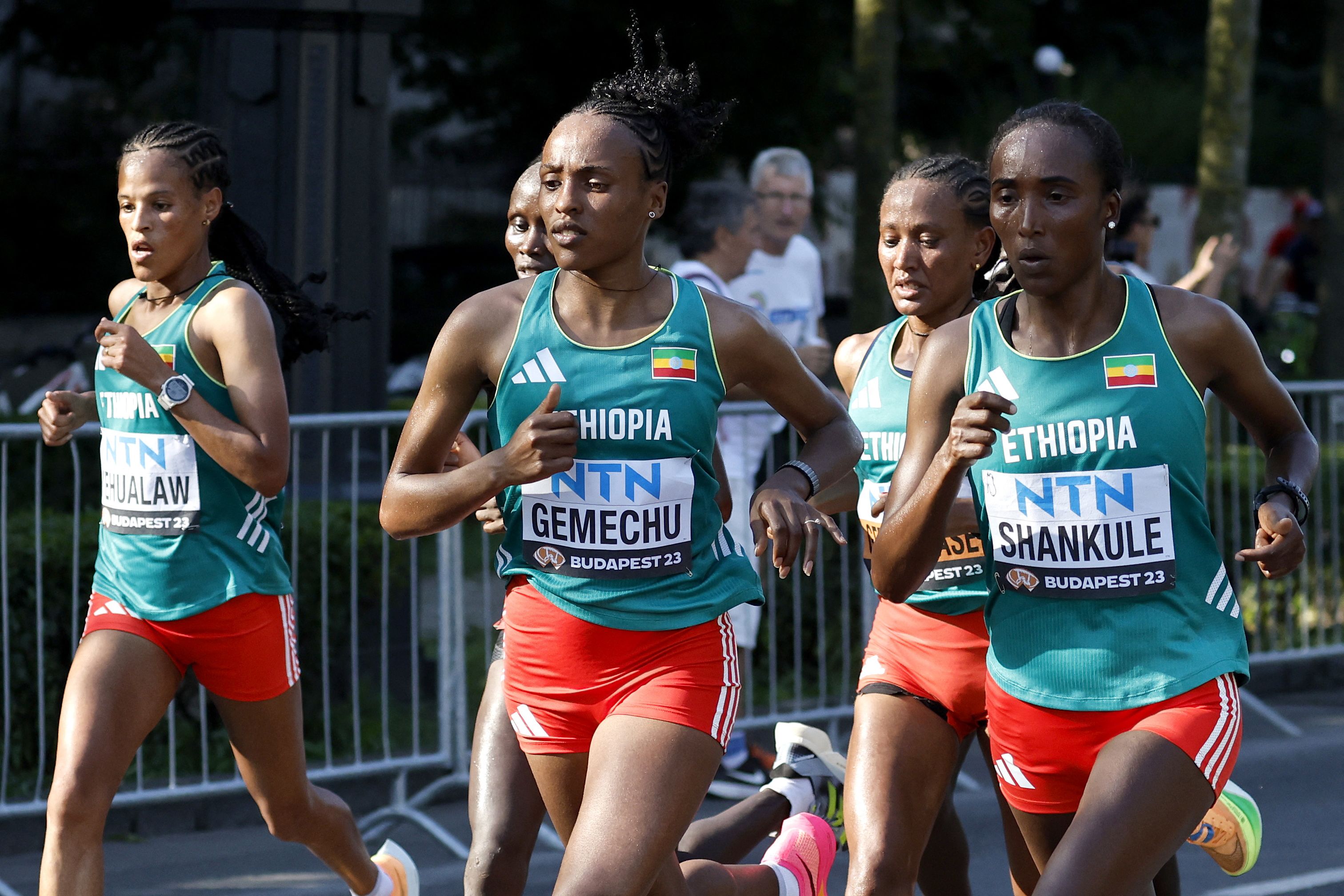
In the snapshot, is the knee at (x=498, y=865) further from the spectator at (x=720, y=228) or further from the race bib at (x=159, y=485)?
the spectator at (x=720, y=228)

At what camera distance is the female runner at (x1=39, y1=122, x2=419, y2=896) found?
4344mm

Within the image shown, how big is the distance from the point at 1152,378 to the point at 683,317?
89cm

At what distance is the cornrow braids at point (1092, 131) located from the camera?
3.54 meters

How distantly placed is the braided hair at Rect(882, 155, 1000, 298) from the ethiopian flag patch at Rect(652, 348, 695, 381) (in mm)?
1179

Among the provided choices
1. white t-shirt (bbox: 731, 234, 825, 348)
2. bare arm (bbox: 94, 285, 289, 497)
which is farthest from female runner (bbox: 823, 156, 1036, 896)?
white t-shirt (bbox: 731, 234, 825, 348)

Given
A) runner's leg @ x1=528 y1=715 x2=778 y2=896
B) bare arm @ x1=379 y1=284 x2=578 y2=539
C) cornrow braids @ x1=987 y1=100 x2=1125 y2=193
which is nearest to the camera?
runner's leg @ x1=528 y1=715 x2=778 y2=896

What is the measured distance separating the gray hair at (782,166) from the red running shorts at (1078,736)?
195 inches

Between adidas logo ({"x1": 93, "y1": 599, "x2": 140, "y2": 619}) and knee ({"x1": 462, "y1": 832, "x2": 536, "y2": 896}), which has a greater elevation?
adidas logo ({"x1": 93, "y1": 599, "x2": 140, "y2": 619})

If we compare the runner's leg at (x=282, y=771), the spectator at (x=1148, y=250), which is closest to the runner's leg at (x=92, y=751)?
the runner's leg at (x=282, y=771)

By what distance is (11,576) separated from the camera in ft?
21.4

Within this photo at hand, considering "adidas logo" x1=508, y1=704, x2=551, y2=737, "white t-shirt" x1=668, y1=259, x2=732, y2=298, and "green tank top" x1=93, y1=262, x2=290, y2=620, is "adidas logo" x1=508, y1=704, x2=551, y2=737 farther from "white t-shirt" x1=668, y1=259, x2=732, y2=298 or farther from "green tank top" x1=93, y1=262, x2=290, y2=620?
"white t-shirt" x1=668, y1=259, x2=732, y2=298

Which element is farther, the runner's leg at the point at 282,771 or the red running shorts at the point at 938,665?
the runner's leg at the point at 282,771

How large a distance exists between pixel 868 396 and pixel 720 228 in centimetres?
319

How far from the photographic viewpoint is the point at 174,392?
4383 mm
